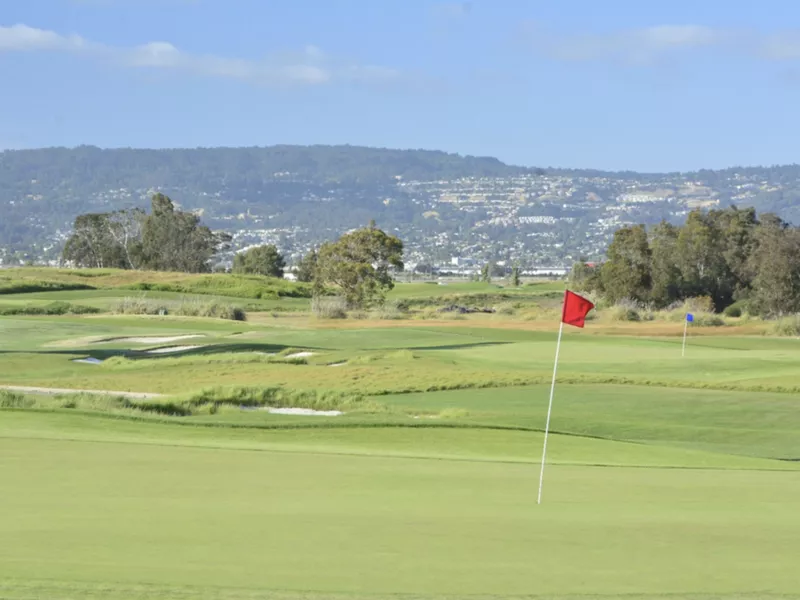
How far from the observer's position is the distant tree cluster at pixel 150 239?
10706 cm

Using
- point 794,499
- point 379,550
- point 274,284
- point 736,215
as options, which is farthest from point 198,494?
point 274,284

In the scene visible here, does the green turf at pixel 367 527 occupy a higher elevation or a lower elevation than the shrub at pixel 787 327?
higher

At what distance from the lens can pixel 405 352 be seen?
3525 cm

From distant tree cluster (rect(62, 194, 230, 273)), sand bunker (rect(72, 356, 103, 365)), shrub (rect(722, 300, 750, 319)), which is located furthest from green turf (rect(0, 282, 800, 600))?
distant tree cluster (rect(62, 194, 230, 273))

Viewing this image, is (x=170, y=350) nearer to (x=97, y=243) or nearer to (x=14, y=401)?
(x=14, y=401)

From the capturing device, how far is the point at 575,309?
12.8 metres

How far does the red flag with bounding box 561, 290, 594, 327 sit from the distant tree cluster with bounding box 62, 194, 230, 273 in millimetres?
95804

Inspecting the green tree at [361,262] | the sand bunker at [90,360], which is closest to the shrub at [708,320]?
the green tree at [361,262]

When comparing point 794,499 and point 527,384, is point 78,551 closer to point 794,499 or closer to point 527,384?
point 794,499

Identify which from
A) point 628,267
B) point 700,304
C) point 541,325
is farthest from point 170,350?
point 628,267

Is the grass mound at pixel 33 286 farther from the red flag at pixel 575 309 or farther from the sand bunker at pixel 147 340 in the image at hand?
the red flag at pixel 575 309

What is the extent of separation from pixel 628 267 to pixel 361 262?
50.8ft

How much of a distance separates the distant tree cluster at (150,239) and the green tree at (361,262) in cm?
4253

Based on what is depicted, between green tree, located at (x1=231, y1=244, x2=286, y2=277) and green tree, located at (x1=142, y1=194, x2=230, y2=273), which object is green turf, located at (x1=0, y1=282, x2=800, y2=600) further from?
green tree, located at (x1=231, y1=244, x2=286, y2=277)
